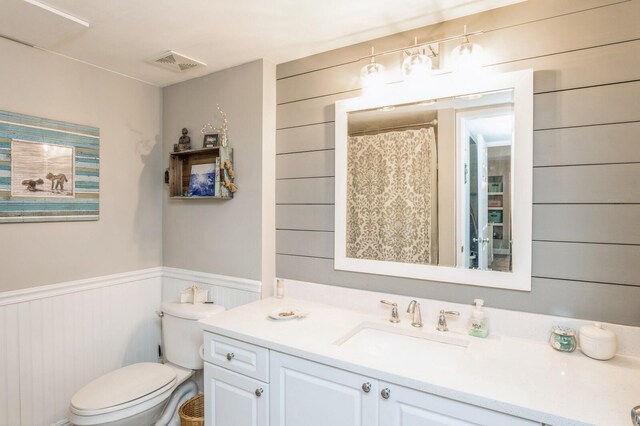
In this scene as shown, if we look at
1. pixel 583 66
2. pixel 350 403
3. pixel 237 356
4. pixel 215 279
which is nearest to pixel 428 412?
pixel 350 403

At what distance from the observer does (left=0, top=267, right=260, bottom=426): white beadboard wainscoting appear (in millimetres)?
1835

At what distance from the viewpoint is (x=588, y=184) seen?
1.35m

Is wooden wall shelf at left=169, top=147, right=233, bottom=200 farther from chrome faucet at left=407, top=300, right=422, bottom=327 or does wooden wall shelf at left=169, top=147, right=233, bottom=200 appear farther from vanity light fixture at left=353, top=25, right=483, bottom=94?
chrome faucet at left=407, top=300, right=422, bottom=327

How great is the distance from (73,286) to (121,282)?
28cm

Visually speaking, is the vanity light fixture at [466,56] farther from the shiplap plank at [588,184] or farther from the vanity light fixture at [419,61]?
the shiplap plank at [588,184]

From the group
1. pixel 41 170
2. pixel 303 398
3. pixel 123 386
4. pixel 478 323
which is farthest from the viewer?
pixel 41 170

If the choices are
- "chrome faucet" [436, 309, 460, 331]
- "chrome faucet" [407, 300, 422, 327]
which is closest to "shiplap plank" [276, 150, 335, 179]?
"chrome faucet" [407, 300, 422, 327]

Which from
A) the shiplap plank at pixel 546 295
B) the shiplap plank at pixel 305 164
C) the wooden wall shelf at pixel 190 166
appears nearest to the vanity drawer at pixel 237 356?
the shiplap plank at pixel 546 295

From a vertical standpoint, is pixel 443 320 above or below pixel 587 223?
below

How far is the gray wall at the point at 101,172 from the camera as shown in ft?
6.10

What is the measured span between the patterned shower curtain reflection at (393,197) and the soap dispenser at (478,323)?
27cm

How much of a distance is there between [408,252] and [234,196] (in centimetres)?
111

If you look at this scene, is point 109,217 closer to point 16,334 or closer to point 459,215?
point 16,334

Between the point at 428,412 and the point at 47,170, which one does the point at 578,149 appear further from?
the point at 47,170
